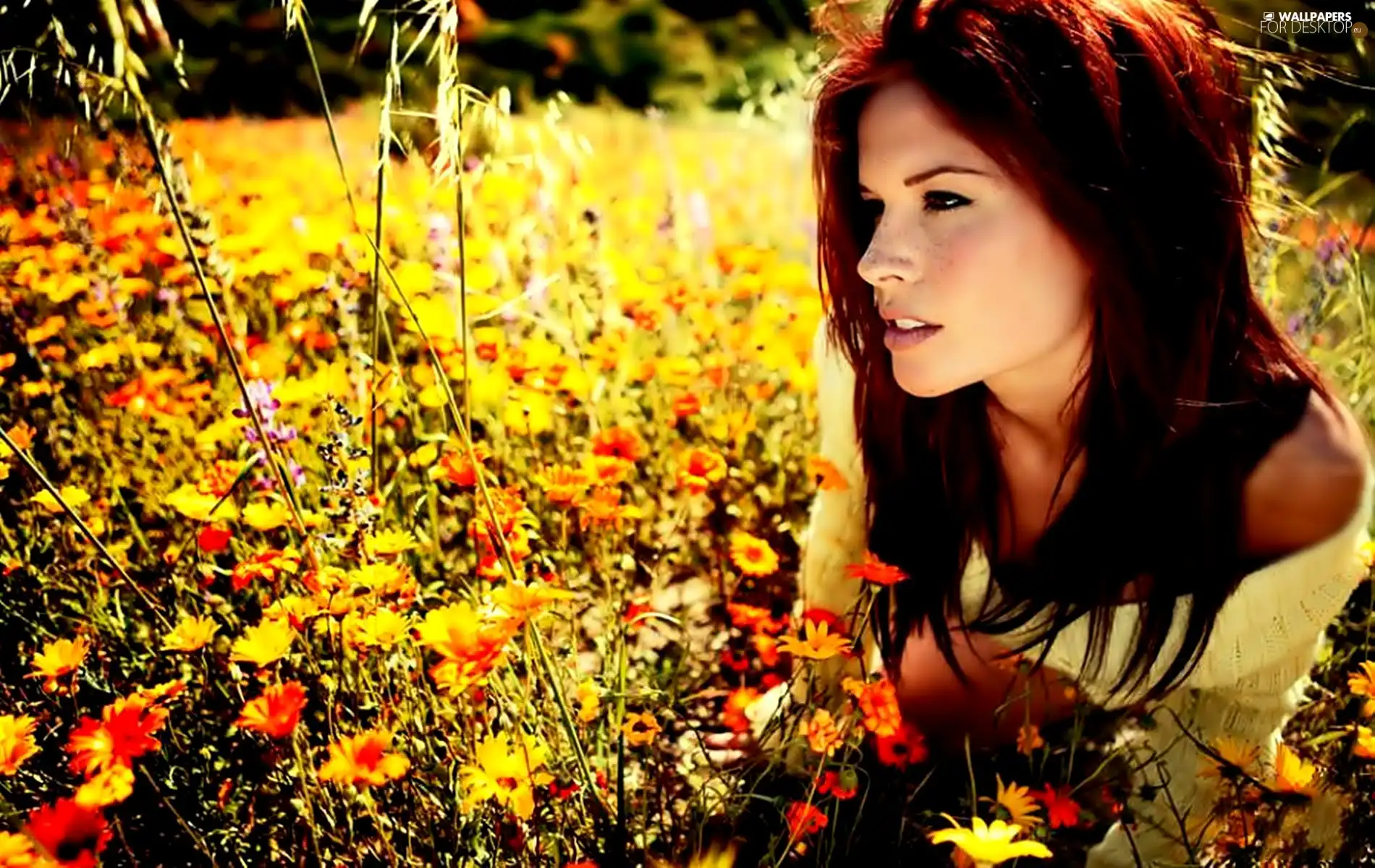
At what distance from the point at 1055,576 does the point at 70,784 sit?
1364 mm

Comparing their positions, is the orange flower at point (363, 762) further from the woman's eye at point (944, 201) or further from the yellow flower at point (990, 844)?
the woman's eye at point (944, 201)

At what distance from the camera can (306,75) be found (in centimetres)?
569

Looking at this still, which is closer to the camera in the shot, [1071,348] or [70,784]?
[70,784]

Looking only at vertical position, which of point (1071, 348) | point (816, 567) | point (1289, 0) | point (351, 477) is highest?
point (1289, 0)

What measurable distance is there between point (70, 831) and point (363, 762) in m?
0.24

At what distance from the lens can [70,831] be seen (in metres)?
0.89

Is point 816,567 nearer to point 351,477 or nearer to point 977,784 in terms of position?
point 977,784

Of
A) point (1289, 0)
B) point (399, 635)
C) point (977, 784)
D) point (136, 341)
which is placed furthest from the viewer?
point (1289, 0)

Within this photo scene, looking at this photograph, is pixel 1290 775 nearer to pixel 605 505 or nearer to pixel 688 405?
pixel 605 505

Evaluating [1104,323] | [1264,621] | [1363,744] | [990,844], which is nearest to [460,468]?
[990,844]

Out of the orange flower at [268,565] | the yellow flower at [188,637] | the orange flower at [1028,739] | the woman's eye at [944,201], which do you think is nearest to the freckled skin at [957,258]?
the woman's eye at [944,201]

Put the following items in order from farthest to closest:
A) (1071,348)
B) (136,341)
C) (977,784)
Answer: (136,341) < (977,784) < (1071,348)

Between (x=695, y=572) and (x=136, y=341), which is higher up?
(x=136, y=341)

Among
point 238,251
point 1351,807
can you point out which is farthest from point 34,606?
point 1351,807
